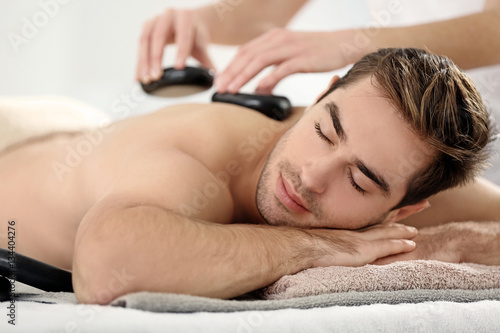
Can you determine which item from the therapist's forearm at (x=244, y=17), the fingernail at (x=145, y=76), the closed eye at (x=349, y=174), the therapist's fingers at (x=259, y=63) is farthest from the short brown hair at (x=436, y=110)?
the therapist's forearm at (x=244, y=17)

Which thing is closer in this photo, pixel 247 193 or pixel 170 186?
pixel 170 186

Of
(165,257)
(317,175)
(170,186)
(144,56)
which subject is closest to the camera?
(165,257)

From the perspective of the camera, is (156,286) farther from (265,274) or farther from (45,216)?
(45,216)

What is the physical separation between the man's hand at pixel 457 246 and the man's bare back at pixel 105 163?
1.16 feet

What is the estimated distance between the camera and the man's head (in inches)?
38.4

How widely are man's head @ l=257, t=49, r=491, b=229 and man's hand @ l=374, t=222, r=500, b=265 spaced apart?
0.32ft

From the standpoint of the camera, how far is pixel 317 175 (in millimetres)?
963

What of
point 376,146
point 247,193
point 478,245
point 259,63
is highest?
point 259,63

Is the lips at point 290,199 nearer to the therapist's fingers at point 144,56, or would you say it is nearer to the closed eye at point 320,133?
the closed eye at point 320,133

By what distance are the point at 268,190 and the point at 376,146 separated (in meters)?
0.21

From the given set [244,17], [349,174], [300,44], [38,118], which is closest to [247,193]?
[349,174]

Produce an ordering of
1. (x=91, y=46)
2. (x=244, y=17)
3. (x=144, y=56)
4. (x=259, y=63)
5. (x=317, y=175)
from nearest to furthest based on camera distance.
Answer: (x=317, y=175) < (x=259, y=63) < (x=144, y=56) < (x=244, y=17) < (x=91, y=46)

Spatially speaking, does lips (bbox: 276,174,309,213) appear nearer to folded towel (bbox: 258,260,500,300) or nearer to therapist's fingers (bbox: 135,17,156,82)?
folded towel (bbox: 258,260,500,300)

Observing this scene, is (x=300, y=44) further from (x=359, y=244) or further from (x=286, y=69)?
(x=359, y=244)
